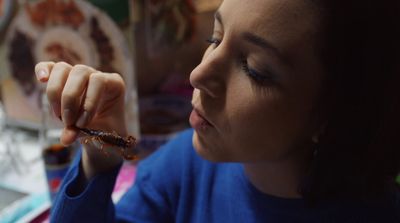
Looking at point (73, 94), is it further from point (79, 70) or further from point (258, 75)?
point (258, 75)

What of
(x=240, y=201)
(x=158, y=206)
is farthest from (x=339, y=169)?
(x=158, y=206)

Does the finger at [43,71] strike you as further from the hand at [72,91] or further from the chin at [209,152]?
the chin at [209,152]

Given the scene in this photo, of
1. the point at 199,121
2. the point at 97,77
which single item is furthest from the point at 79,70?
the point at 199,121

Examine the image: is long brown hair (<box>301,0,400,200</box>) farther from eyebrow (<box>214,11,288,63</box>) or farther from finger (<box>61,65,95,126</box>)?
finger (<box>61,65,95,126</box>)

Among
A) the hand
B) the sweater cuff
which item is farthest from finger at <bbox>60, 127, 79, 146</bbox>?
the sweater cuff

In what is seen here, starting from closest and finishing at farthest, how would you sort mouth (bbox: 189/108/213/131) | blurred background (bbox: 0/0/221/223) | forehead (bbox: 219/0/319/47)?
1. forehead (bbox: 219/0/319/47)
2. mouth (bbox: 189/108/213/131)
3. blurred background (bbox: 0/0/221/223)

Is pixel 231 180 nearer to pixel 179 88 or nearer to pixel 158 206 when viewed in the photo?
pixel 158 206
